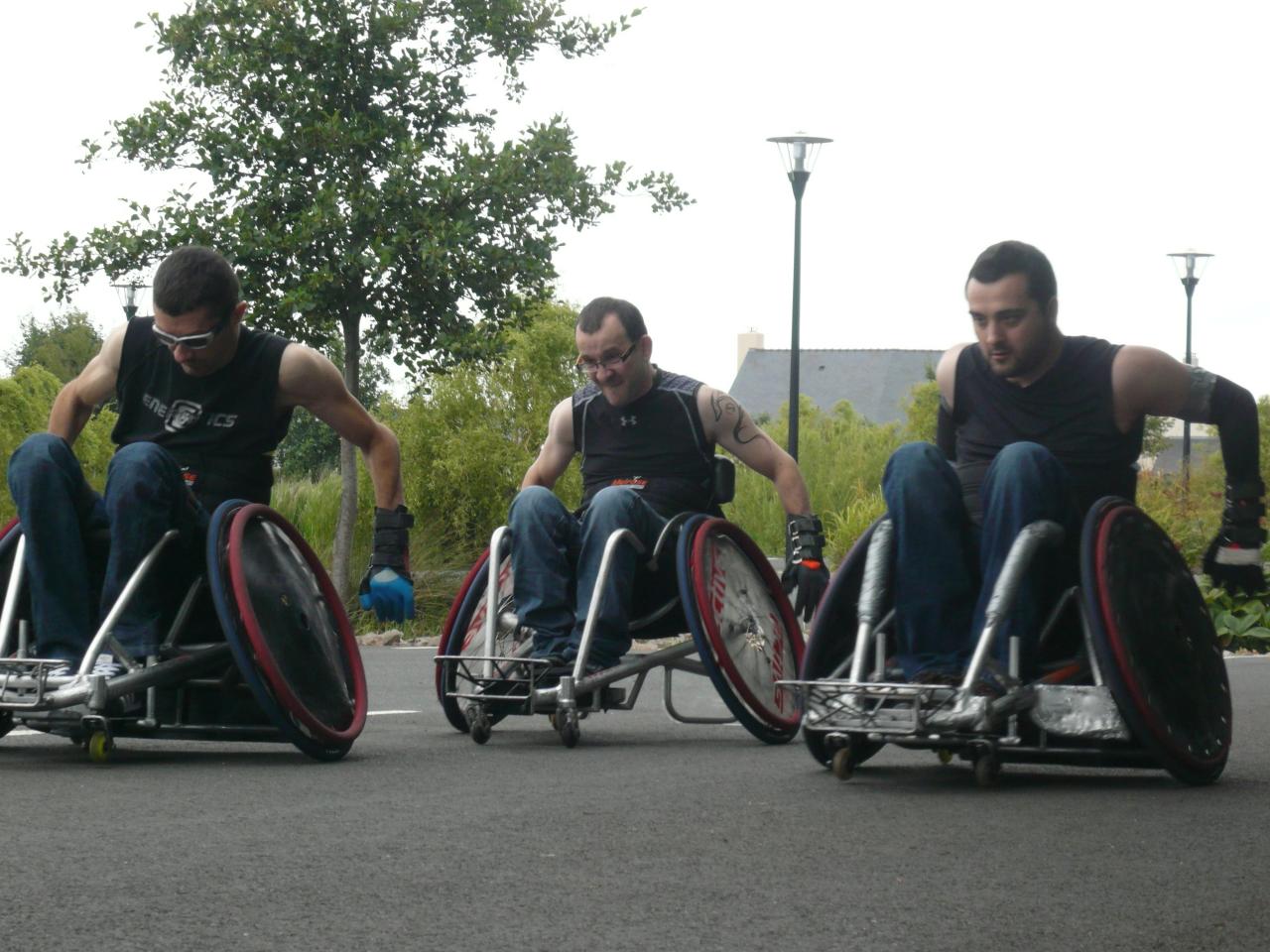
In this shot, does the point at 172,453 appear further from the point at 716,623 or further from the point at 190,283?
the point at 716,623

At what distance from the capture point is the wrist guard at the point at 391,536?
6.41 meters

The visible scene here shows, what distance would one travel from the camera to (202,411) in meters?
6.17

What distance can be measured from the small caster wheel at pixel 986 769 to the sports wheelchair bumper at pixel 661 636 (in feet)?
4.49

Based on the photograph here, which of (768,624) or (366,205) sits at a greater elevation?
(366,205)

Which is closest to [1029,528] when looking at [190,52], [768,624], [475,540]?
[768,624]

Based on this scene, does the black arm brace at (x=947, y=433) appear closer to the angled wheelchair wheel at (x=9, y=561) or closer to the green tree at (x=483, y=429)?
the angled wheelchair wheel at (x=9, y=561)

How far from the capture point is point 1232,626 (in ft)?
49.5

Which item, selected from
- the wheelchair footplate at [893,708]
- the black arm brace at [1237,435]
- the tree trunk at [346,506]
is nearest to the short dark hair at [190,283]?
the wheelchair footplate at [893,708]

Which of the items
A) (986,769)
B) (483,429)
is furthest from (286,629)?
(483,429)

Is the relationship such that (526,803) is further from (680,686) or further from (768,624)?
(680,686)

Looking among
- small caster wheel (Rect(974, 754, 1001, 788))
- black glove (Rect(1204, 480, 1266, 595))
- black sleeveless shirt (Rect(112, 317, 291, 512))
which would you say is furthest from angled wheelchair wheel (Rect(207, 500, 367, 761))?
black glove (Rect(1204, 480, 1266, 595))

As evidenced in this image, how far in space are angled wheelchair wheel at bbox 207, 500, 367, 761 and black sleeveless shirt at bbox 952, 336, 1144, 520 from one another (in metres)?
1.83

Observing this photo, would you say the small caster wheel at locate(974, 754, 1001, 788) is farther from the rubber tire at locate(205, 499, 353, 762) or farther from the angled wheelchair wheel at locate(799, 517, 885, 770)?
the rubber tire at locate(205, 499, 353, 762)

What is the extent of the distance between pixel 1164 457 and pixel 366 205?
8512 centimetres
